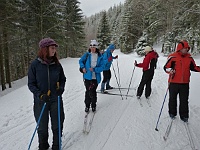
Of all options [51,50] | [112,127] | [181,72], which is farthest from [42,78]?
[181,72]

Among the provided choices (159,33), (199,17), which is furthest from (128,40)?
(199,17)

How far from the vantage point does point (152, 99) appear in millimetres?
6750

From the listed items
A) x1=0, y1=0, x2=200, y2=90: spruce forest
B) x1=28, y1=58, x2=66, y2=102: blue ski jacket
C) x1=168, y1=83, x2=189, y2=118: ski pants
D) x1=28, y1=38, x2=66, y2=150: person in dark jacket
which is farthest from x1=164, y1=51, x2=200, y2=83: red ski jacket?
x1=0, y1=0, x2=200, y2=90: spruce forest

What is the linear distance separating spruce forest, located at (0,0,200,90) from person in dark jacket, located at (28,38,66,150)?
31.3 feet

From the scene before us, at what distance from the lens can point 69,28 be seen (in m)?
27.6

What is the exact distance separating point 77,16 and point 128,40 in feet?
52.4

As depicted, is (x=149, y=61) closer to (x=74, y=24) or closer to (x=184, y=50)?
(x=184, y=50)

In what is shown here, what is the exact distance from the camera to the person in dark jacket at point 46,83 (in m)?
3.16

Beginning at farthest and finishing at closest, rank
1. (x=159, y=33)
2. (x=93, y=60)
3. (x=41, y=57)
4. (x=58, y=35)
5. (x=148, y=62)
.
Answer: (x=159, y=33), (x=58, y=35), (x=148, y=62), (x=93, y=60), (x=41, y=57)

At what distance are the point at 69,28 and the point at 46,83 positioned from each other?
25711 millimetres

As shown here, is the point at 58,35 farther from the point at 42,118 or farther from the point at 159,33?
the point at 159,33

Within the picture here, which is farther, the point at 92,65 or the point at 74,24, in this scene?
the point at 74,24

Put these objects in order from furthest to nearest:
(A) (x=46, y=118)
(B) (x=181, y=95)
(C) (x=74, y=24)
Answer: (C) (x=74, y=24) → (B) (x=181, y=95) → (A) (x=46, y=118)

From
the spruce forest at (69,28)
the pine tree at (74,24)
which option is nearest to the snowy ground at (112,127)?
Result: the spruce forest at (69,28)
